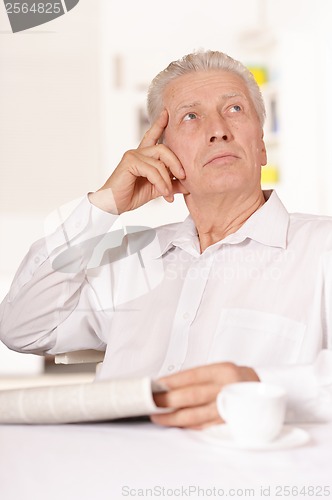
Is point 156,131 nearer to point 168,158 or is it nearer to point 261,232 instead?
point 168,158

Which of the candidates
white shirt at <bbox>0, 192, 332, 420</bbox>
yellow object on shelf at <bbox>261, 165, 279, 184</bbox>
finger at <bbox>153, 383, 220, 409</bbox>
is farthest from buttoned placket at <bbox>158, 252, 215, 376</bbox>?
yellow object on shelf at <bbox>261, 165, 279, 184</bbox>

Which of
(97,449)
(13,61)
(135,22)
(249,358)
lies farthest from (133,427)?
(135,22)

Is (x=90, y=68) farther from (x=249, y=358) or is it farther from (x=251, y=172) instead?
(x=249, y=358)

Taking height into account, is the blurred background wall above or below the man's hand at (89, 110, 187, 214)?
above

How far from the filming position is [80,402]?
77 cm

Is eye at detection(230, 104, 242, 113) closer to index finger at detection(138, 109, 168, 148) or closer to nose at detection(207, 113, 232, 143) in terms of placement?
nose at detection(207, 113, 232, 143)

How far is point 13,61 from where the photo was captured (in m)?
3.74

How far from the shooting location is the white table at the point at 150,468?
0.65 meters

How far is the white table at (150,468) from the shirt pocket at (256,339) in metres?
0.50

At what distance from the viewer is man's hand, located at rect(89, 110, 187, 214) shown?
4.91 feet

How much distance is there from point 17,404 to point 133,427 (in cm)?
14

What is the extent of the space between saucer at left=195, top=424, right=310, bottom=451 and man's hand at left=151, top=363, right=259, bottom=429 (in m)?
0.02

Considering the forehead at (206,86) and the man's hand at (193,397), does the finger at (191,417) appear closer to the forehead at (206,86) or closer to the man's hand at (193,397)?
the man's hand at (193,397)

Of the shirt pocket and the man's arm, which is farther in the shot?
the man's arm
